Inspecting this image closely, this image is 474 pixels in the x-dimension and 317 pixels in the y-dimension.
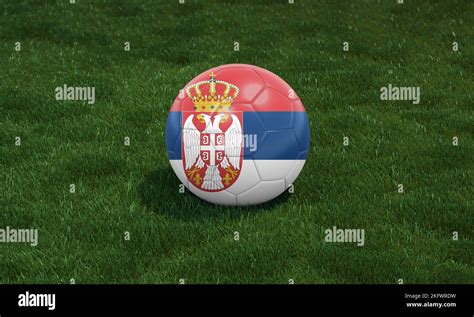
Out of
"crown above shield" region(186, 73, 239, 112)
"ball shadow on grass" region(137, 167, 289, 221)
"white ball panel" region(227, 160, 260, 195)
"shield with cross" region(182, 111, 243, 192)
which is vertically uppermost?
"crown above shield" region(186, 73, 239, 112)

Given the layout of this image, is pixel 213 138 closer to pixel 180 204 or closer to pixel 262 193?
pixel 262 193

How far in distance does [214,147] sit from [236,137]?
0.24 meters

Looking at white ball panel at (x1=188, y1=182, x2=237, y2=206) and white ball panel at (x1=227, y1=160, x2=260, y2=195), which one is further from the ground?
white ball panel at (x1=227, y1=160, x2=260, y2=195)

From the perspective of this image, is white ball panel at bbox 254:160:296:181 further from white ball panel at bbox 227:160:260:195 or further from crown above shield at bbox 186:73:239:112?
crown above shield at bbox 186:73:239:112

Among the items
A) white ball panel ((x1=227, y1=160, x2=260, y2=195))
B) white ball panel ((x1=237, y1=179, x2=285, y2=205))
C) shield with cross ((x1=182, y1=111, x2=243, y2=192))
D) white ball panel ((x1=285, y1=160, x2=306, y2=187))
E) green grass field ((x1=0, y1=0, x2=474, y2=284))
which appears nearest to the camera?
green grass field ((x1=0, y1=0, x2=474, y2=284))

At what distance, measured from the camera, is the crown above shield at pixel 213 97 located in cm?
671

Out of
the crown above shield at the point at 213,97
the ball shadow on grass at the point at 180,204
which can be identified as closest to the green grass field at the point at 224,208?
the ball shadow on grass at the point at 180,204

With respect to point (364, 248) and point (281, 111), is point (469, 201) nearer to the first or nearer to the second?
point (364, 248)

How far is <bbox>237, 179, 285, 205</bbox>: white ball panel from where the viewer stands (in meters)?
6.92

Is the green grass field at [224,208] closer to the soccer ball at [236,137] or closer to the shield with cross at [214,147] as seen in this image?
the soccer ball at [236,137]

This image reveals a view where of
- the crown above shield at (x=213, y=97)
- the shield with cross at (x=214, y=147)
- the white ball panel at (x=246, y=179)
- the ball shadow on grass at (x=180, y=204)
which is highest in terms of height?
the crown above shield at (x=213, y=97)

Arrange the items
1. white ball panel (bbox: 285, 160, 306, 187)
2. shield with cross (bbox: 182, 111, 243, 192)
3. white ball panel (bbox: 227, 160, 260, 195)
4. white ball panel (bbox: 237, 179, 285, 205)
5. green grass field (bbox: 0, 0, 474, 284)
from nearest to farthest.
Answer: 1. green grass field (bbox: 0, 0, 474, 284)
2. shield with cross (bbox: 182, 111, 243, 192)
3. white ball panel (bbox: 227, 160, 260, 195)
4. white ball panel (bbox: 237, 179, 285, 205)
5. white ball panel (bbox: 285, 160, 306, 187)

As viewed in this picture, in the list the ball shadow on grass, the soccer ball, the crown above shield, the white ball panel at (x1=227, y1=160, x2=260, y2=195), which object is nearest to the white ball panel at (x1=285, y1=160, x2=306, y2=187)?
the soccer ball

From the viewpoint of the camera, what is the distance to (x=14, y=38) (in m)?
12.8
